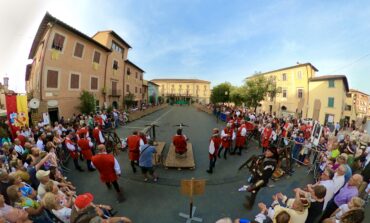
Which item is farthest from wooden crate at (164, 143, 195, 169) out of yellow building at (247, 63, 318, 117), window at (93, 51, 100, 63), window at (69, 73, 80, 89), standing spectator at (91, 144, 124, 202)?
yellow building at (247, 63, 318, 117)

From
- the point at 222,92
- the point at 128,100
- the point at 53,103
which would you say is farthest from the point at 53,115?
A: the point at 222,92

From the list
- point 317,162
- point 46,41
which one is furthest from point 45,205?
point 46,41

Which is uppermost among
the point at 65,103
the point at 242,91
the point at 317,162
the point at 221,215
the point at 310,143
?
the point at 242,91

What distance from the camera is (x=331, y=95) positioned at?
24.7m

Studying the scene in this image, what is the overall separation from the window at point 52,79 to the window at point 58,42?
2.12 m

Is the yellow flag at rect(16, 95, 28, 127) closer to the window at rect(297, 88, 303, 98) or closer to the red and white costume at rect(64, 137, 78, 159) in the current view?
the red and white costume at rect(64, 137, 78, 159)

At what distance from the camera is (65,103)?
1739cm

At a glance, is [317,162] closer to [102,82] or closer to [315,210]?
[315,210]

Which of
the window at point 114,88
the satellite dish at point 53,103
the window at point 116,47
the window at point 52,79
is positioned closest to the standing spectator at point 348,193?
the satellite dish at point 53,103

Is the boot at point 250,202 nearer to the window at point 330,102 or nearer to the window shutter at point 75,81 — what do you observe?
the window shutter at point 75,81

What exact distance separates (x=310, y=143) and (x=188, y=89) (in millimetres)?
77912

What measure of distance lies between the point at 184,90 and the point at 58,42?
70.1 meters

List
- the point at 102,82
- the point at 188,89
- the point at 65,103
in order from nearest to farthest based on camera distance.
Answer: the point at 65,103 < the point at 102,82 < the point at 188,89

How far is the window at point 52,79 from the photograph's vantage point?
15443mm
